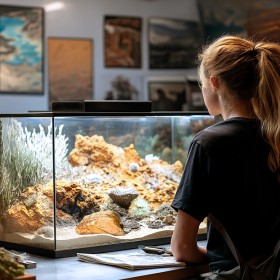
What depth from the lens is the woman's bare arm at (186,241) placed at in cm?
223

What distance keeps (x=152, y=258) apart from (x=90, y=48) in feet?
14.0

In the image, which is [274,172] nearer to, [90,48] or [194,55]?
[90,48]

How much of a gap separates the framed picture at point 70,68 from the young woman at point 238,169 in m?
4.09

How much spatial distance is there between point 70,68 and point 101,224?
3.86 m

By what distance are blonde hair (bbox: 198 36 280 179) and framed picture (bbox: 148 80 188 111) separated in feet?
14.8

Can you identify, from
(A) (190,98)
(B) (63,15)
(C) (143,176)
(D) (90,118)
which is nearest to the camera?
(D) (90,118)

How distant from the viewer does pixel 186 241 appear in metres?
2.27

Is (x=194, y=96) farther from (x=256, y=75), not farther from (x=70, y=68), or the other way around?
(x=256, y=75)

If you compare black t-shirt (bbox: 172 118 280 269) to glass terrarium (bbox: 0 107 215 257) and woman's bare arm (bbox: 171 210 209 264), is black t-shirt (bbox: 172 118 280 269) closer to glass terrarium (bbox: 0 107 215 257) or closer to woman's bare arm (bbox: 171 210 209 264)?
woman's bare arm (bbox: 171 210 209 264)

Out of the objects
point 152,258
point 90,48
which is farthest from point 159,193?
point 90,48

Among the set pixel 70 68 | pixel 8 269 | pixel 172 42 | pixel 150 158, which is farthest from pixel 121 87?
pixel 8 269

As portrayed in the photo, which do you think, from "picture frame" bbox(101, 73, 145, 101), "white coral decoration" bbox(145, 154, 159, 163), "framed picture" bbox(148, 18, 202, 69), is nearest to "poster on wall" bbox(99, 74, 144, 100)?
"picture frame" bbox(101, 73, 145, 101)

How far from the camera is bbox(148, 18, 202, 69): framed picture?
6.96 m

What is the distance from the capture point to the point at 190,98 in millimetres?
7102
